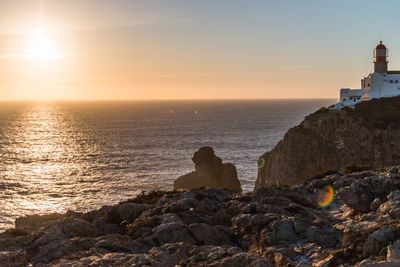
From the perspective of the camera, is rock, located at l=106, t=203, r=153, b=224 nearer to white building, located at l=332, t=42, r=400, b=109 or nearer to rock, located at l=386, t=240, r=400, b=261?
rock, located at l=386, t=240, r=400, b=261

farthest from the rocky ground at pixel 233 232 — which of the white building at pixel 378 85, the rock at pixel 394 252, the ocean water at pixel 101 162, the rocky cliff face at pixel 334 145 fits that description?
the white building at pixel 378 85

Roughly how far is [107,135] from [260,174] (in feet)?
355

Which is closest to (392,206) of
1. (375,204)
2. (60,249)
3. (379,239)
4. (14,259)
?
(375,204)

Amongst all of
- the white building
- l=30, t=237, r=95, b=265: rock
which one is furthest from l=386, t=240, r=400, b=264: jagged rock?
the white building

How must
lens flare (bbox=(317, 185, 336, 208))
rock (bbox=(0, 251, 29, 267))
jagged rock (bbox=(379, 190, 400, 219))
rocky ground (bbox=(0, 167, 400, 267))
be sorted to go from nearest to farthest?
rocky ground (bbox=(0, 167, 400, 267)) → rock (bbox=(0, 251, 29, 267)) → jagged rock (bbox=(379, 190, 400, 219)) → lens flare (bbox=(317, 185, 336, 208))

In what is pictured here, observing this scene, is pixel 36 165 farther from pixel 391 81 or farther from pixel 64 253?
pixel 64 253

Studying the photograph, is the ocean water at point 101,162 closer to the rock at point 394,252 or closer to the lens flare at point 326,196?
the lens flare at point 326,196

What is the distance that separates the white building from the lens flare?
59.3 metres

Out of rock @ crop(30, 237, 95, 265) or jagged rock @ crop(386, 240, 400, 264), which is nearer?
jagged rock @ crop(386, 240, 400, 264)

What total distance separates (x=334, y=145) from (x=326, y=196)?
142ft

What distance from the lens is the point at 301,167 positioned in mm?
62156

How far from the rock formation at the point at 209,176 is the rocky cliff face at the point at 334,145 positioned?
173 inches

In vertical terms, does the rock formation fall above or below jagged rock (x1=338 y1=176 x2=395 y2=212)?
below

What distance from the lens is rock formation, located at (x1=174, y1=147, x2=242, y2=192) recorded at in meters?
68.4
